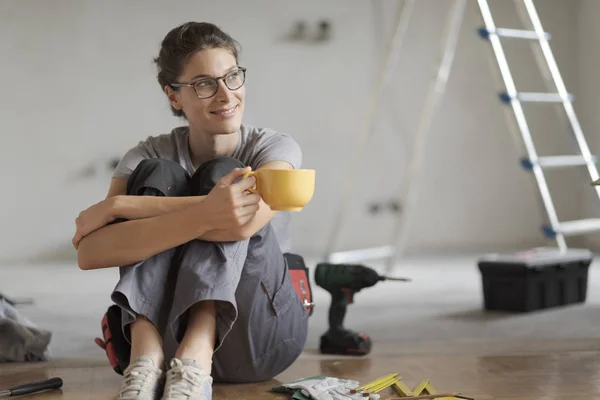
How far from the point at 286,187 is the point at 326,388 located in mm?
498

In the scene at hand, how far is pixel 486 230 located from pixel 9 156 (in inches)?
140

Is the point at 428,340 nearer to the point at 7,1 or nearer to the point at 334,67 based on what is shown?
the point at 334,67

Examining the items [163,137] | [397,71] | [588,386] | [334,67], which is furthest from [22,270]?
[588,386]

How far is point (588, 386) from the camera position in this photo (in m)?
1.95

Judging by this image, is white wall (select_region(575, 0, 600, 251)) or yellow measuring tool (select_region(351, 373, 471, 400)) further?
white wall (select_region(575, 0, 600, 251))

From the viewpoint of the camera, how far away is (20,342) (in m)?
2.45

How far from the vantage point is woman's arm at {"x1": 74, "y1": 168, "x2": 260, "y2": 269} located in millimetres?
1646

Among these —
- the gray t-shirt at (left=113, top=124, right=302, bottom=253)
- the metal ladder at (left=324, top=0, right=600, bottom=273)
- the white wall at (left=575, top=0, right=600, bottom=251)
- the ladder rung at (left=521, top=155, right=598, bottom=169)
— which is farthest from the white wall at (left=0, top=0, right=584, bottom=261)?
the gray t-shirt at (left=113, top=124, right=302, bottom=253)

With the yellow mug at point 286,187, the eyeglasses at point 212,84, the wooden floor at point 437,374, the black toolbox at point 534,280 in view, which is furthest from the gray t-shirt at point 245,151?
the black toolbox at point 534,280

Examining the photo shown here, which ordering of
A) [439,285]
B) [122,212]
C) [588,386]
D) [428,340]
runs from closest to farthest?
1. [122,212]
2. [588,386]
3. [428,340]
4. [439,285]

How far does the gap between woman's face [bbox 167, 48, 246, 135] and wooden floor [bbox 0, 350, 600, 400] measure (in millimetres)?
634

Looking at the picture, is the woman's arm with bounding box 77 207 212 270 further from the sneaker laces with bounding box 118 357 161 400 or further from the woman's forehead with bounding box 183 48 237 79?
the woman's forehead with bounding box 183 48 237 79

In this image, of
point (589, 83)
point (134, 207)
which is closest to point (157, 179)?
point (134, 207)

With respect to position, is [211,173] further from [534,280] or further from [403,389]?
[534,280]
